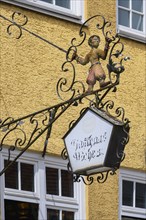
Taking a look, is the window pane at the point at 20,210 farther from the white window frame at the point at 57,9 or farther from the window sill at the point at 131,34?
the window sill at the point at 131,34

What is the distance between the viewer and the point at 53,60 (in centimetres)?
1334

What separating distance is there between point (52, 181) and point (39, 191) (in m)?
0.31

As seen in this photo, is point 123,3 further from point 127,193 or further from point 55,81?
point 127,193

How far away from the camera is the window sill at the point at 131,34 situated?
46.8 ft

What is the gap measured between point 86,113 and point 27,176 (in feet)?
8.62

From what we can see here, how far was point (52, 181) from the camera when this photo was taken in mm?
13117

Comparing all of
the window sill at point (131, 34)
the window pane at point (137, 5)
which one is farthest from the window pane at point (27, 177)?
the window pane at point (137, 5)

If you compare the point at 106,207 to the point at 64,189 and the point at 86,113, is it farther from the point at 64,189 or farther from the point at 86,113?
the point at 86,113

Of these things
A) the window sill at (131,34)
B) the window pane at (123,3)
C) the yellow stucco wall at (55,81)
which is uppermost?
the window pane at (123,3)

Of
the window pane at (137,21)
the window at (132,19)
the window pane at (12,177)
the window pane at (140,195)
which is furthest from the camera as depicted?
the window pane at (137,21)

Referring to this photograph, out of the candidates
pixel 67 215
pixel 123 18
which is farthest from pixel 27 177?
pixel 123 18

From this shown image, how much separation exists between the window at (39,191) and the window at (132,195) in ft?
2.46

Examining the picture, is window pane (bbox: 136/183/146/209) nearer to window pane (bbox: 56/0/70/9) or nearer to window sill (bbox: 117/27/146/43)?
window sill (bbox: 117/27/146/43)

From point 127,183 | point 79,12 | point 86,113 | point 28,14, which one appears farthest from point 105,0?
point 86,113
